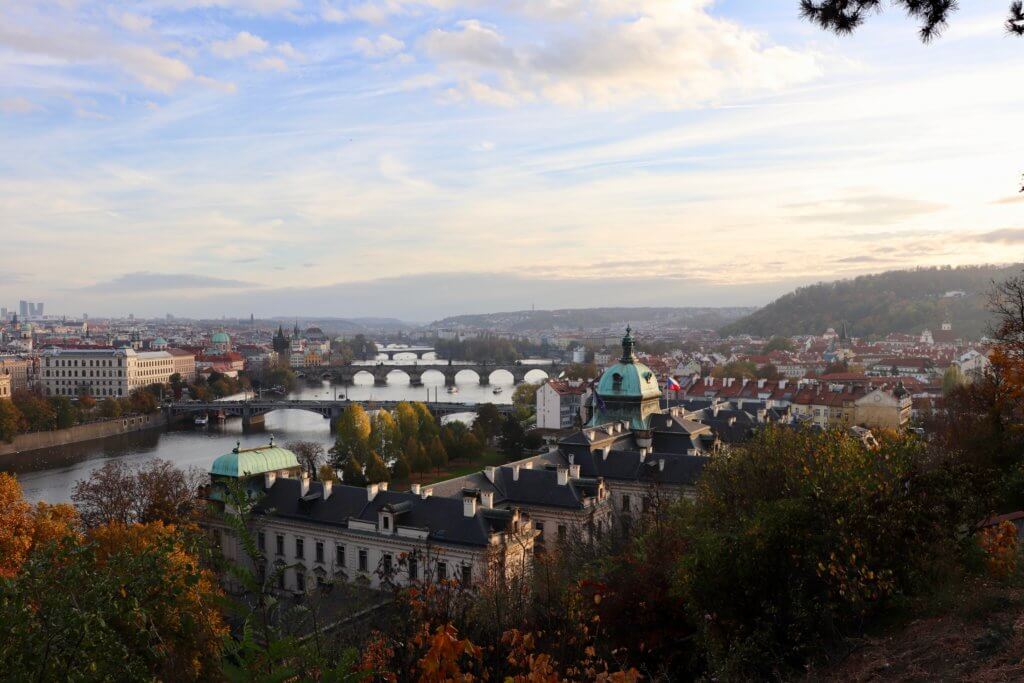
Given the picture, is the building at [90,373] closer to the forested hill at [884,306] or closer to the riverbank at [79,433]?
the riverbank at [79,433]

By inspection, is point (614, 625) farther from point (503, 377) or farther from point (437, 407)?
point (503, 377)

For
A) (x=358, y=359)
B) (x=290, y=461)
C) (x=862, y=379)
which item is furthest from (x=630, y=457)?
(x=358, y=359)

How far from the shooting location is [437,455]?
38156 millimetres

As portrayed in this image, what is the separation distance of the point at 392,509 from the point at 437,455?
19.3 meters

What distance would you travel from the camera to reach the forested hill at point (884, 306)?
389ft

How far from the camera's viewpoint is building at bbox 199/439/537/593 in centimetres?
1798

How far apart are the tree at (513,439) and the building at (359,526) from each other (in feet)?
58.8

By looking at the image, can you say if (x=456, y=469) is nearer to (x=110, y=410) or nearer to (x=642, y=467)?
(x=642, y=467)

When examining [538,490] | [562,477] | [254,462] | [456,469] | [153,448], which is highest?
[254,462]

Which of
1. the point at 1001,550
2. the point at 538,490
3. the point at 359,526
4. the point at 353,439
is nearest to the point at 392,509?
the point at 359,526

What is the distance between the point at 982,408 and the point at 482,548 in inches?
553

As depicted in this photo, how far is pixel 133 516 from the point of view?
24.3 meters

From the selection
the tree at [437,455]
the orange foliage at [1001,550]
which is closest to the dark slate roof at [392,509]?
the orange foliage at [1001,550]

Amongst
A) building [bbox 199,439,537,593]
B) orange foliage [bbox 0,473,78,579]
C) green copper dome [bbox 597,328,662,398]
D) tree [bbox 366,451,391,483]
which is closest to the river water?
tree [bbox 366,451,391,483]
